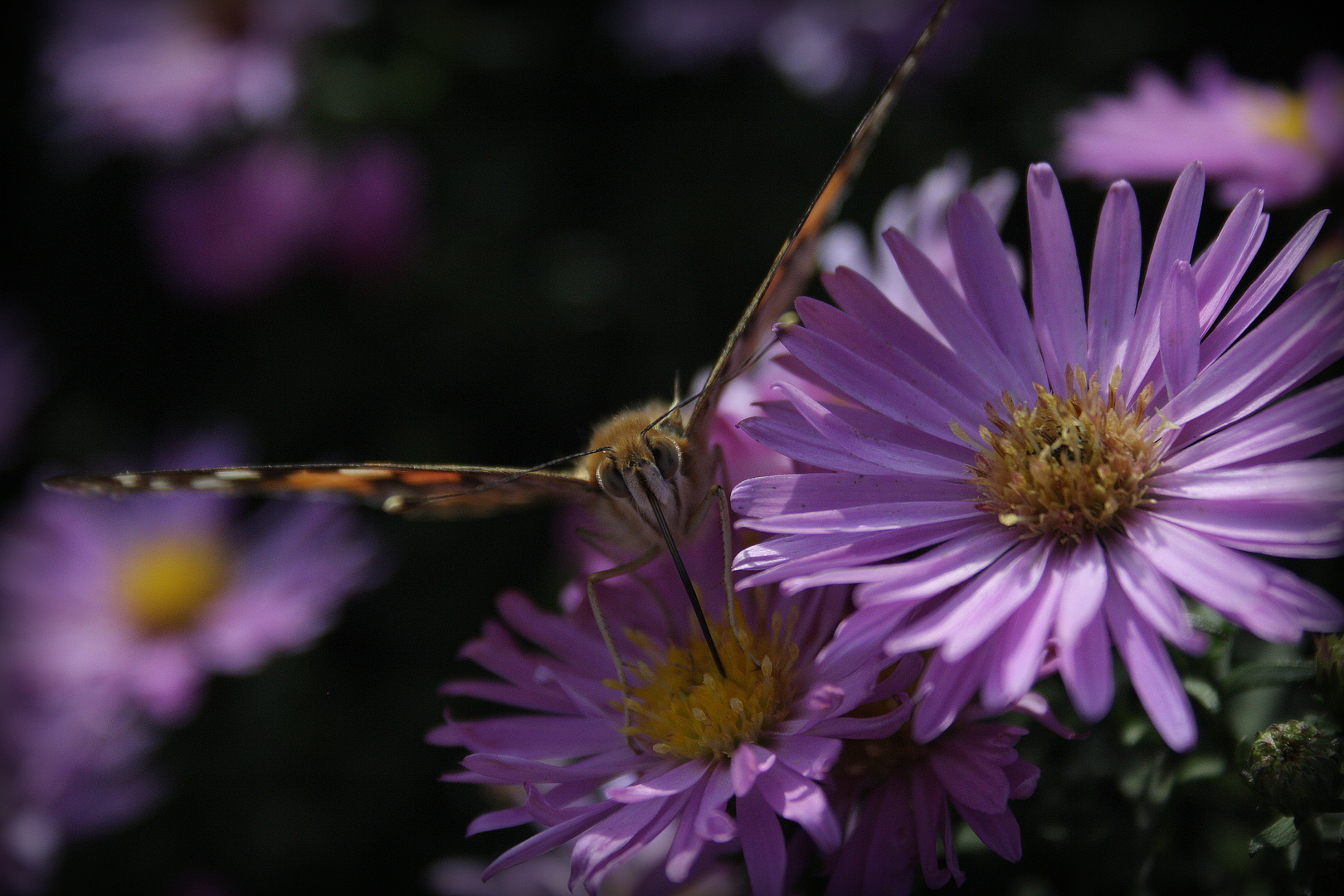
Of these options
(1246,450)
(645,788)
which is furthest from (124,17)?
(1246,450)

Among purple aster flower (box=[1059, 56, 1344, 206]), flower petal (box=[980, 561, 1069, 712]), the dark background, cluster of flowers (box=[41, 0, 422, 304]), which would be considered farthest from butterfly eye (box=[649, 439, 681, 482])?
cluster of flowers (box=[41, 0, 422, 304])

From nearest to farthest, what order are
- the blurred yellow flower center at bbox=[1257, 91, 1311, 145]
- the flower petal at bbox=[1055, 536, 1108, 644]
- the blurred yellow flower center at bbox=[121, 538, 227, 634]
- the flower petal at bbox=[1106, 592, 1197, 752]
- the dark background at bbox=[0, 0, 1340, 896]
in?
the flower petal at bbox=[1106, 592, 1197, 752] < the flower petal at bbox=[1055, 536, 1108, 644] < the blurred yellow flower center at bbox=[1257, 91, 1311, 145] < the dark background at bbox=[0, 0, 1340, 896] < the blurred yellow flower center at bbox=[121, 538, 227, 634]

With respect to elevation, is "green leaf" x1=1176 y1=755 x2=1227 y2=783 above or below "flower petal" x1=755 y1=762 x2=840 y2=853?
above

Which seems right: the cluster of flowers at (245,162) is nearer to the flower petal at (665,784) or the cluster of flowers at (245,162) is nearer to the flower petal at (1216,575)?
the flower petal at (665,784)

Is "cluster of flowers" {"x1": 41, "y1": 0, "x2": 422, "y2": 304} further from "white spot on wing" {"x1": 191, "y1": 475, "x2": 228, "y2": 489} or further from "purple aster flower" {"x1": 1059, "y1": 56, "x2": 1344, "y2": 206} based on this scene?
"purple aster flower" {"x1": 1059, "y1": 56, "x2": 1344, "y2": 206}

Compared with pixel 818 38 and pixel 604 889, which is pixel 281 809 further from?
pixel 818 38

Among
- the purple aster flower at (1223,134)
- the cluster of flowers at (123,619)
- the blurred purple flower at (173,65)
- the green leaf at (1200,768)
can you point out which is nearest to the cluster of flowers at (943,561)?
the green leaf at (1200,768)

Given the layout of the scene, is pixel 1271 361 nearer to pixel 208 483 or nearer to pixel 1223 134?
pixel 1223 134

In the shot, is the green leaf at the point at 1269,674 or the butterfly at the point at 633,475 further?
the butterfly at the point at 633,475
